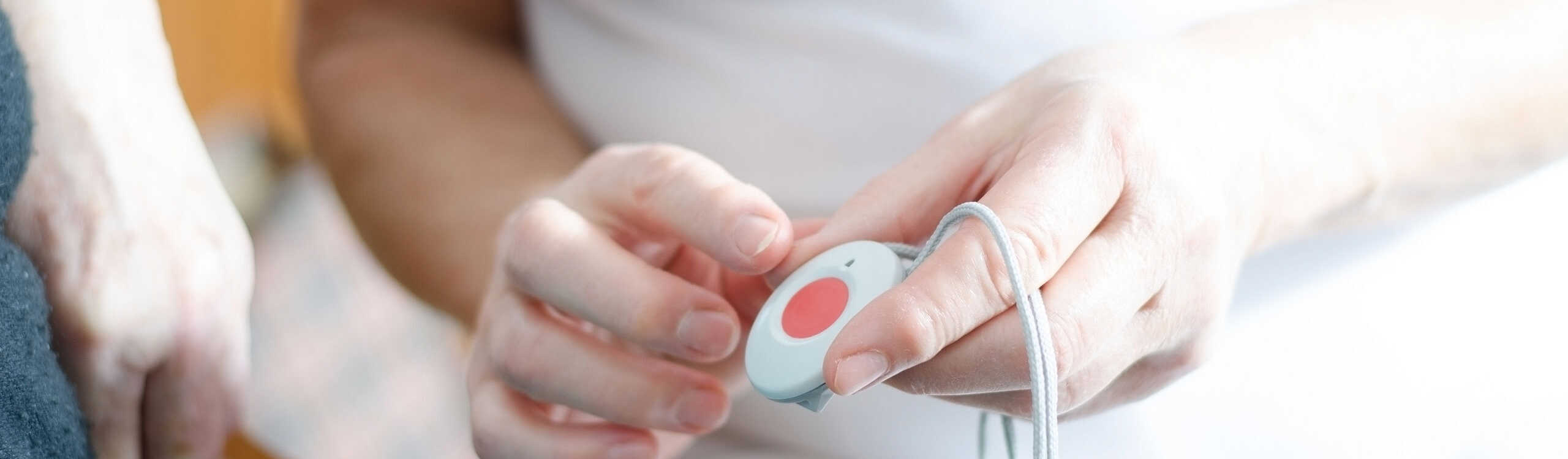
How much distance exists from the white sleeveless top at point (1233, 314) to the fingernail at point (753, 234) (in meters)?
0.24

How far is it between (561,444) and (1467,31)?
564 millimetres

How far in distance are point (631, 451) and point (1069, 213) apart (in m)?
0.29

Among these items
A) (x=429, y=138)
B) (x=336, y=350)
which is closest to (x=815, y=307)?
(x=429, y=138)

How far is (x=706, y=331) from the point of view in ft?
1.84

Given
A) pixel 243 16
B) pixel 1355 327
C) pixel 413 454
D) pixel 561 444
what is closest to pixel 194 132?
pixel 561 444

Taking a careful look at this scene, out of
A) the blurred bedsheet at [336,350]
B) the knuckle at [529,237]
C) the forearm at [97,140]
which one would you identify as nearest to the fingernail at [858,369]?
the knuckle at [529,237]

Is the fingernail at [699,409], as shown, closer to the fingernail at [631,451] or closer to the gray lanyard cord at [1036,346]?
the fingernail at [631,451]

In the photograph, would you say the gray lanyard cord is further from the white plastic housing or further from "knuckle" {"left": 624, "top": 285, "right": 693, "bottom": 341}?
"knuckle" {"left": 624, "top": 285, "right": 693, "bottom": 341}

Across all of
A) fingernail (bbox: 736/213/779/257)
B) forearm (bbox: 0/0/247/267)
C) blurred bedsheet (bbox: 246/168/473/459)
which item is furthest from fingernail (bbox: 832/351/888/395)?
blurred bedsheet (bbox: 246/168/473/459)

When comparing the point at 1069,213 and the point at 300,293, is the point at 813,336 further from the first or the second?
the point at 300,293

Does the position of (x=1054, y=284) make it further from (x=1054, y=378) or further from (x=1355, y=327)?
(x=1355, y=327)

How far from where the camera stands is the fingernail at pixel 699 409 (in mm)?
596

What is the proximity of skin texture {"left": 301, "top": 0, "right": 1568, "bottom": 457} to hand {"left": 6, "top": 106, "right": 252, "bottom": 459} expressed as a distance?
0.14 metres

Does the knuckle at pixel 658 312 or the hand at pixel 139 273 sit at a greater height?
the knuckle at pixel 658 312
